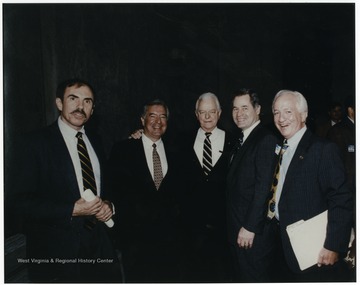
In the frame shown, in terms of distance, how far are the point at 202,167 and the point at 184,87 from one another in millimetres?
699

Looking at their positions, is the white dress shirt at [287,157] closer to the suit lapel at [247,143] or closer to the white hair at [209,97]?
the suit lapel at [247,143]

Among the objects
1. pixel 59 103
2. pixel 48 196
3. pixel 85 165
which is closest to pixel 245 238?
pixel 85 165

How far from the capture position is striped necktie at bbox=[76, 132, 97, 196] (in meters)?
2.54

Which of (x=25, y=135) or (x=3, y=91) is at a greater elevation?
(x=3, y=91)

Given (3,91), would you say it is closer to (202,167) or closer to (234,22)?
(202,167)

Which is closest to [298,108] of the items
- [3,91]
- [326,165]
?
[326,165]

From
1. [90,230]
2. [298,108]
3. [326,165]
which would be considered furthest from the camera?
[90,230]

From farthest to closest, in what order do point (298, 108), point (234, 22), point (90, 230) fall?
point (234, 22), point (90, 230), point (298, 108)

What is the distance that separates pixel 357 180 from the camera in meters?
2.70

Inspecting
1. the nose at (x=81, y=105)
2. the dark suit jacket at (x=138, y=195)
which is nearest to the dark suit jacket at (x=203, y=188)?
the dark suit jacket at (x=138, y=195)

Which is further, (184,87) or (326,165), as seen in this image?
(184,87)

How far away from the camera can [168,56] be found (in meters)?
3.00

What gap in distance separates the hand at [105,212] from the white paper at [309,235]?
50.3 inches

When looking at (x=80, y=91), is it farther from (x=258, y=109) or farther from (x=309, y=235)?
(x=309, y=235)
